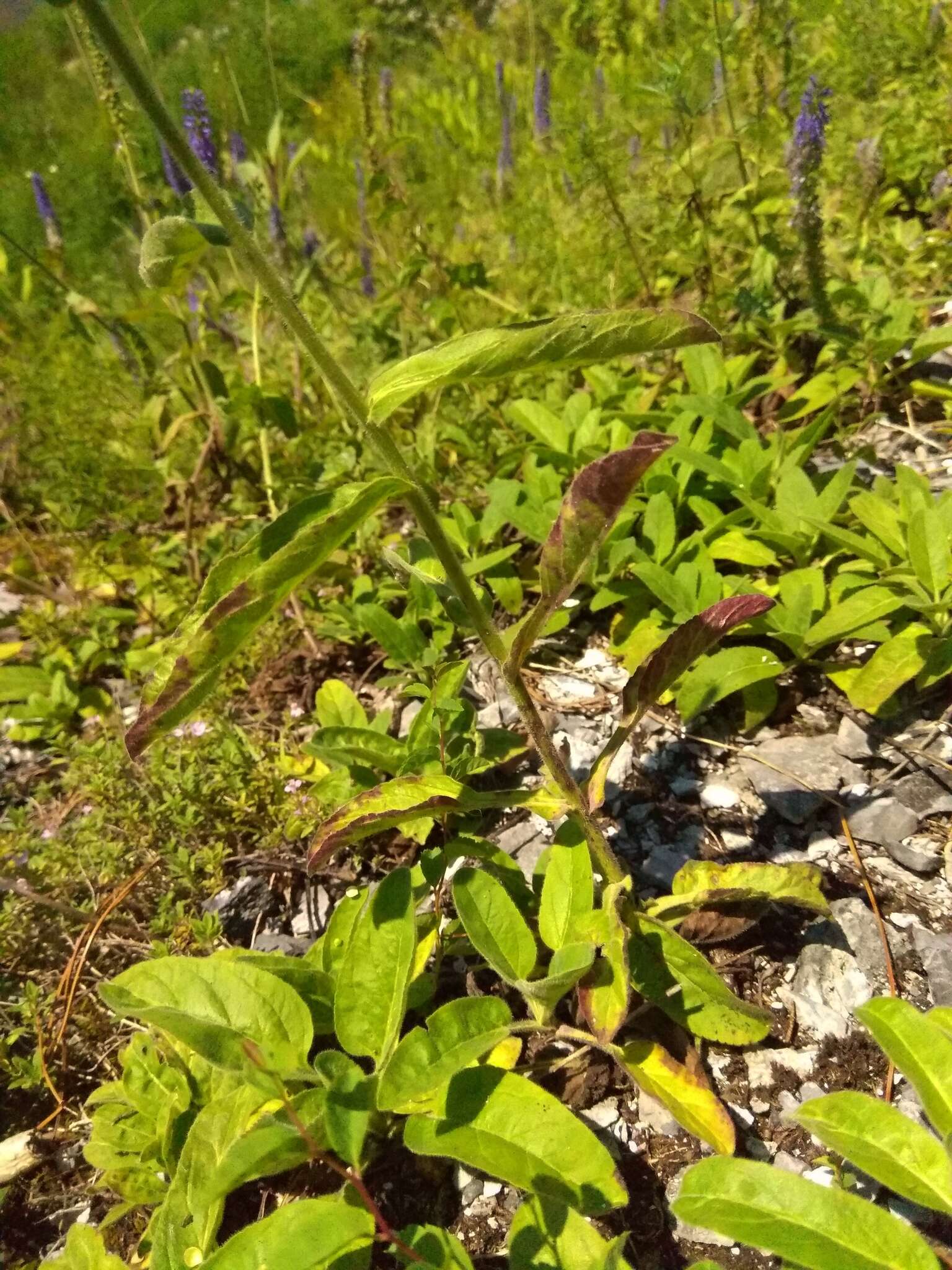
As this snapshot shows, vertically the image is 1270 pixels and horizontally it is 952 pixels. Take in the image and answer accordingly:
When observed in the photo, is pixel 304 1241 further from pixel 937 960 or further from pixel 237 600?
pixel 937 960

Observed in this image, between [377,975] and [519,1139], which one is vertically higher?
[377,975]

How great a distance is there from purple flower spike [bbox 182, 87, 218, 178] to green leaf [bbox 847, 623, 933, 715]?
8.37ft

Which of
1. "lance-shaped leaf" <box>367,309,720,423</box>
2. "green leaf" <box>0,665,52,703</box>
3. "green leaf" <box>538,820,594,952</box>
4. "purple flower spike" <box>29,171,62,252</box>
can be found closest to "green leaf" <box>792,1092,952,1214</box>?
"green leaf" <box>538,820,594,952</box>

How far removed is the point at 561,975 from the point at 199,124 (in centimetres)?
291

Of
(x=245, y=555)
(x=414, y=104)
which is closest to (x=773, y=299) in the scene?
(x=245, y=555)

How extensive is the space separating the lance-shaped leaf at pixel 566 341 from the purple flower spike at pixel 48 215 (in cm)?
262

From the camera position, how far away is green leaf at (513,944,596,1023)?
132 centimetres

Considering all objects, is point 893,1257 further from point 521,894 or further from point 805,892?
point 521,894

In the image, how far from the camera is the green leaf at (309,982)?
58.4 inches

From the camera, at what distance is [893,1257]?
41.8 inches

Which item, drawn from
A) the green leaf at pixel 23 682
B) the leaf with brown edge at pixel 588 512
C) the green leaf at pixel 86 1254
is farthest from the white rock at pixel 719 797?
the green leaf at pixel 23 682

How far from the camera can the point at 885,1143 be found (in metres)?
1.15

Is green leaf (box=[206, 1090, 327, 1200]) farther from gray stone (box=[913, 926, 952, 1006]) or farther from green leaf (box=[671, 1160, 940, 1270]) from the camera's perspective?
gray stone (box=[913, 926, 952, 1006])

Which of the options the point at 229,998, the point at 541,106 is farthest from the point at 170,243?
the point at 541,106
